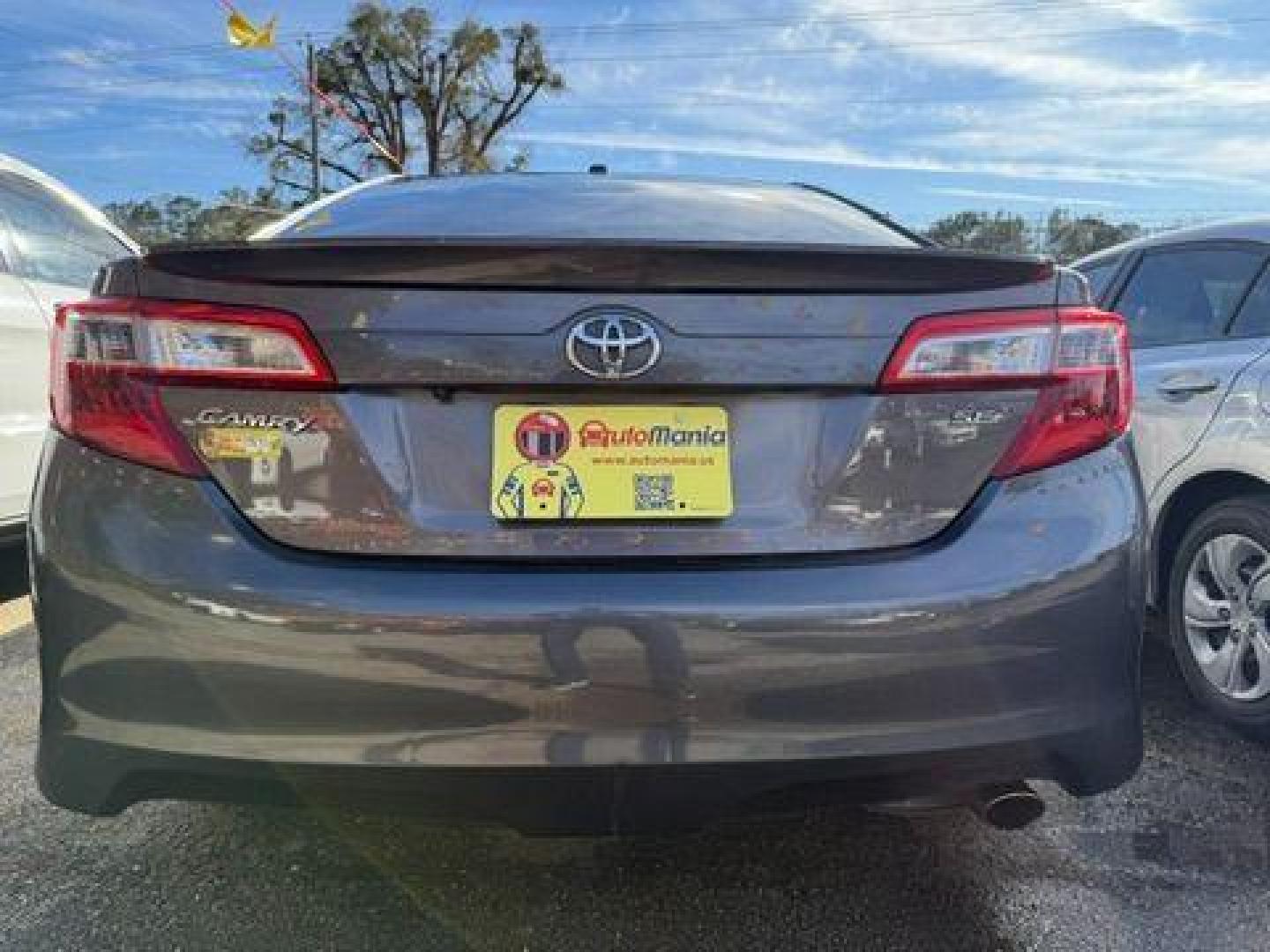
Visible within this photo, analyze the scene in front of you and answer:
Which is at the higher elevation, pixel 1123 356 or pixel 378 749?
pixel 1123 356

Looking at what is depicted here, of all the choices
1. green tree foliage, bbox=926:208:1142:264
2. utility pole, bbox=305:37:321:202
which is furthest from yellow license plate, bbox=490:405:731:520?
utility pole, bbox=305:37:321:202

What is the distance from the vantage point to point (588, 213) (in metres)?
2.57

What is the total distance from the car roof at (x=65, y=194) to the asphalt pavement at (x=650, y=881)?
285 cm

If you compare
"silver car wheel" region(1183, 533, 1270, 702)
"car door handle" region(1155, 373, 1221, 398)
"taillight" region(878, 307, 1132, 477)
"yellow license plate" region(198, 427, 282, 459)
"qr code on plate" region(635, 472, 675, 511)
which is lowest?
"silver car wheel" region(1183, 533, 1270, 702)

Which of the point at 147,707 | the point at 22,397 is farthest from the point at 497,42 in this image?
the point at 147,707

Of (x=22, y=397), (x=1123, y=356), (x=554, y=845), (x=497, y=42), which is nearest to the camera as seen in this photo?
(x=1123, y=356)

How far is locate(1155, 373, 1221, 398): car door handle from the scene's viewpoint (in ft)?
12.3

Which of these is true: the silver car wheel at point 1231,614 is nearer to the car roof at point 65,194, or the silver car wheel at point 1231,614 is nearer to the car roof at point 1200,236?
the car roof at point 1200,236

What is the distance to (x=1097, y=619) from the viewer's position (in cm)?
201

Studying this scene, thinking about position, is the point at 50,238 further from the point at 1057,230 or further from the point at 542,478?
the point at 1057,230

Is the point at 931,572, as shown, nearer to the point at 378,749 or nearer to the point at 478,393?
the point at 478,393

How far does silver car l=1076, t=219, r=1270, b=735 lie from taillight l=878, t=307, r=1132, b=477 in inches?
63.2

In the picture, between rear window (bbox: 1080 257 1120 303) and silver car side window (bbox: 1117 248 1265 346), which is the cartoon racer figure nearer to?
silver car side window (bbox: 1117 248 1265 346)

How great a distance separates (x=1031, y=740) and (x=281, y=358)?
1.29 meters
